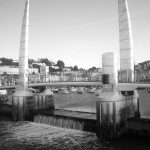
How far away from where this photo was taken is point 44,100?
50562 millimetres

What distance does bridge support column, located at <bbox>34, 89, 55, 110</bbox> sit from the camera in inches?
1949

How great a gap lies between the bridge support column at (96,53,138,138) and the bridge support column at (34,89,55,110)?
74.4ft

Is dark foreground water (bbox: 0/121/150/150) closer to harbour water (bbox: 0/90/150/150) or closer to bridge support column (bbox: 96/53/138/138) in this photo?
harbour water (bbox: 0/90/150/150)

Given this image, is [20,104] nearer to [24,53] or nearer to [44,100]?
[44,100]

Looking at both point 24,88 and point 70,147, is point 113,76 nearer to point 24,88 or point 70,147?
point 70,147

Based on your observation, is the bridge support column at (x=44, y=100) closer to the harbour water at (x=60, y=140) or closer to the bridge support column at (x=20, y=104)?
the bridge support column at (x=20, y=104)

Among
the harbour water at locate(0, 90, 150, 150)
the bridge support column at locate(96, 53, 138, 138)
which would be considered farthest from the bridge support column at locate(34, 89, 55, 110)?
the bridge support column at locate(96, 53, 138, 138)

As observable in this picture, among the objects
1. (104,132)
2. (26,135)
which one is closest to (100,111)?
(104,132)

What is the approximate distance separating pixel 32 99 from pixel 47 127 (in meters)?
12.0

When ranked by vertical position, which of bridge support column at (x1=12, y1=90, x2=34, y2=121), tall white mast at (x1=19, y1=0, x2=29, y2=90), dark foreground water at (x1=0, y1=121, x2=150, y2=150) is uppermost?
tall white mast at (x1=19, y1=0, x2=29, y2=90)

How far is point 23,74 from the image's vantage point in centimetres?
4778

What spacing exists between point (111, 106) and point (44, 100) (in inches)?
968

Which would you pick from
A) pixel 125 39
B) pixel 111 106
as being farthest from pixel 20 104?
pixel 125 39

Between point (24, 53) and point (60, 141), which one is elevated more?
point (24, 53)
